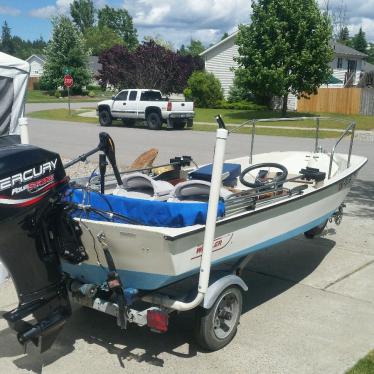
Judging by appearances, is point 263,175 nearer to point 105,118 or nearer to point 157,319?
point 157,319

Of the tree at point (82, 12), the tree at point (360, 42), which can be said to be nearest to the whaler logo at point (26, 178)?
the tree at point (360, 42)

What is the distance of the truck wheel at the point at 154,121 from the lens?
24984 millimetres

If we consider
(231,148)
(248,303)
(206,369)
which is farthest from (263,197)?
(231,148)

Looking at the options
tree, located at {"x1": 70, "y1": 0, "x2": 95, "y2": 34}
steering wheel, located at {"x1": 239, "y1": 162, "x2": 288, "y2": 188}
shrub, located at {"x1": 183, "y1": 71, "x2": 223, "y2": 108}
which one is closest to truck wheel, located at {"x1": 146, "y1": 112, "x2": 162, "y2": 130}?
shrub, located at {"x1": 183, "y1": 71, "x2": 223, "y2": 108}

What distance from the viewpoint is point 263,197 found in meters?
4.80

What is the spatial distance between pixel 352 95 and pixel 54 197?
36.2m

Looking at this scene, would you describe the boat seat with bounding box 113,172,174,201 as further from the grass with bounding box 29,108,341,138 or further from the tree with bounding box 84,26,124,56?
the tree with bounding box 84,26,124,56

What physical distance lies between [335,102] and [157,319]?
3689cm

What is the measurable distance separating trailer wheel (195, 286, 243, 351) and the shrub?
36.0 metres

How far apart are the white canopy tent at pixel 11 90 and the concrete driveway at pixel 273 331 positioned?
156 inches

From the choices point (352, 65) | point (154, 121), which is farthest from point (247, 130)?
point (352, 65)

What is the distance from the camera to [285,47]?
1153 inches

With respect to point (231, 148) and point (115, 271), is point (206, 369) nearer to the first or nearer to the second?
point (115, 271)

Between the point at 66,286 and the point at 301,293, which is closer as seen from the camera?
the point at 66,286
